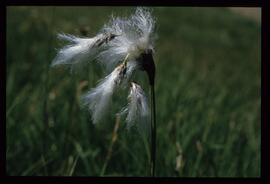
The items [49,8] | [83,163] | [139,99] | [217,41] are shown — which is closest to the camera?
[139,99]

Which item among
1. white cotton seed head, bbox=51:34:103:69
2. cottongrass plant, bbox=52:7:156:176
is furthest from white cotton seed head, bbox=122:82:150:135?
white cotton seed head, bbox=51:34:103:69

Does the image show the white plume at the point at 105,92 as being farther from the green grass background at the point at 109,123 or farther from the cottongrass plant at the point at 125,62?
the green grass background at the point at 109,123

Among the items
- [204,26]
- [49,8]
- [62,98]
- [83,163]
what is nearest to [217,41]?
[204,26]

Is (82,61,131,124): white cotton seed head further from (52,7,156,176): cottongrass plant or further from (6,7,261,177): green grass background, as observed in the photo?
(6,7,261,177): green grass background

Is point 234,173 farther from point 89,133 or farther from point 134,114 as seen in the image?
point 134,114

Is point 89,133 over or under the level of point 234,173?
over

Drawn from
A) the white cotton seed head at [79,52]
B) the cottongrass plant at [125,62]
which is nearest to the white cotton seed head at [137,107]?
the cottongrass plant at [125,62]

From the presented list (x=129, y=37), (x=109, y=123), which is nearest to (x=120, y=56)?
(x=129, y=37)

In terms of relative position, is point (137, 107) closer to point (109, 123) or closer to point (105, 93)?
point (105, 93)
